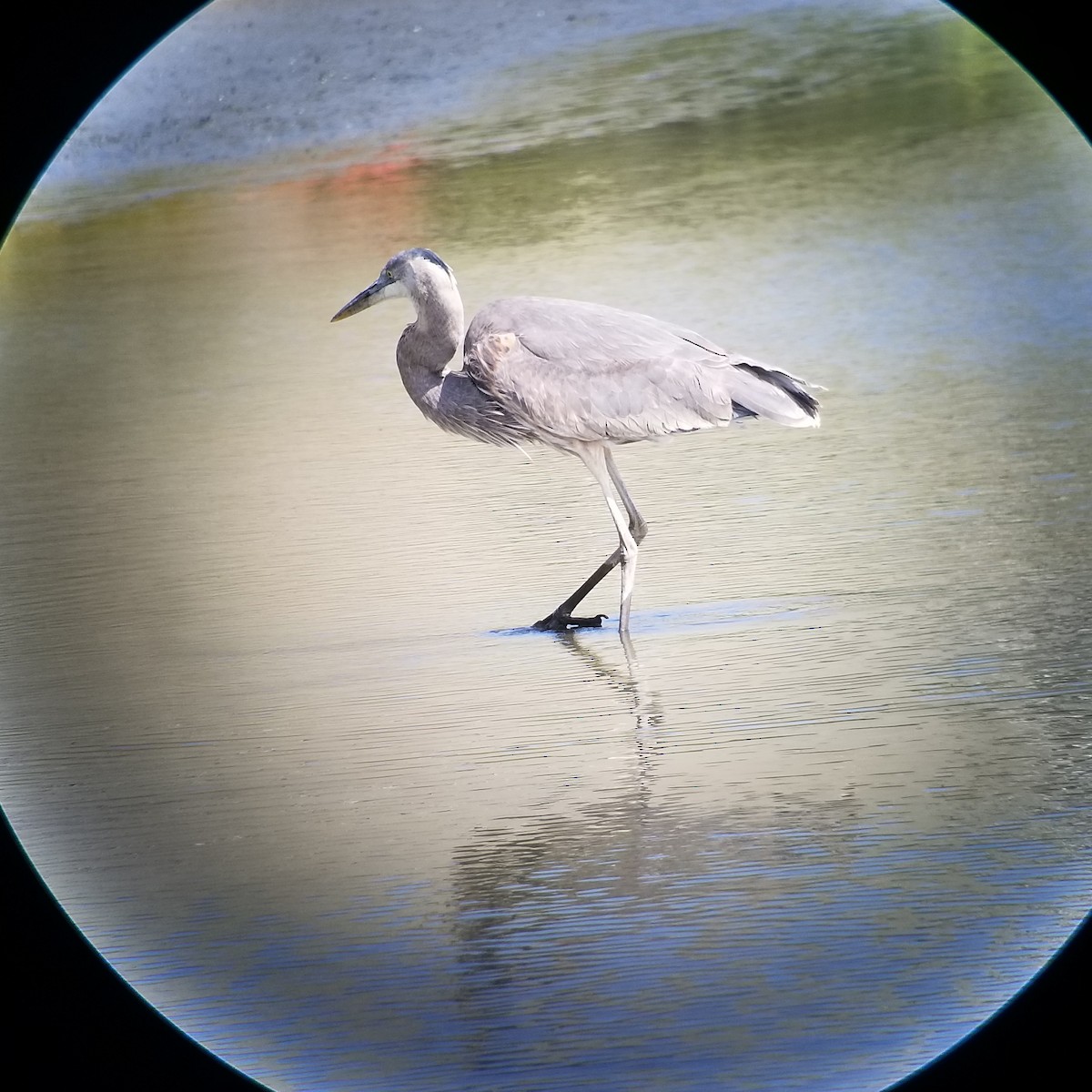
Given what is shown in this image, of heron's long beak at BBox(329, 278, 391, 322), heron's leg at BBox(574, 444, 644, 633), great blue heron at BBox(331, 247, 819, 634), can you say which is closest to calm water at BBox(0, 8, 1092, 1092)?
heron's leg at BBox(574, 444, 644, 633)

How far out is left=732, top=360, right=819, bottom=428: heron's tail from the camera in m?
6.13

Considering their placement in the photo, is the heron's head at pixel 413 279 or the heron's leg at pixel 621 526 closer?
the heron's leg at pixel 621 526

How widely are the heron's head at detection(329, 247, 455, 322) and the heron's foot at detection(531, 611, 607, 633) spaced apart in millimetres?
1165

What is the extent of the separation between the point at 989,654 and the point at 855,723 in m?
0.67

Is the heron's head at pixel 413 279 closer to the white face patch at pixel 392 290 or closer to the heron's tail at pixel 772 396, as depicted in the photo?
the white face patch at pixel 392 290

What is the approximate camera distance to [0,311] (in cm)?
935

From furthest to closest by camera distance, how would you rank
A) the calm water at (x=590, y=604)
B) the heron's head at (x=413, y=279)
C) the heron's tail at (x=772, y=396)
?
the heron's head at (x=413, y=279), the heron's tail at (x=772, y=396), the calm water at (x=590, y=604)

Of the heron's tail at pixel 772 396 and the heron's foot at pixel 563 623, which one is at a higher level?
the heron's tail at pixel 772 396

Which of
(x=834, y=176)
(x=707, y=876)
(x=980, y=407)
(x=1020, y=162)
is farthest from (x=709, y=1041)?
(x=834, y=176)

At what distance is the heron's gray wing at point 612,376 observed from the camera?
20.3ft

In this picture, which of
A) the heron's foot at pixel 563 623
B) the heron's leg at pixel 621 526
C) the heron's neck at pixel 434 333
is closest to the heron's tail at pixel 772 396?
the heron's leg at pixel 621 526

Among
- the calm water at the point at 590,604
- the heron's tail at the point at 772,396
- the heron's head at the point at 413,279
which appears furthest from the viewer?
the heron's head at the point at 413,279

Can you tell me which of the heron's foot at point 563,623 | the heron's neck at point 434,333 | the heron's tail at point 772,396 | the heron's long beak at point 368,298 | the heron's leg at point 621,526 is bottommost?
the heron's foot at point 563,623

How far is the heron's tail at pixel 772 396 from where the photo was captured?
6.13m
